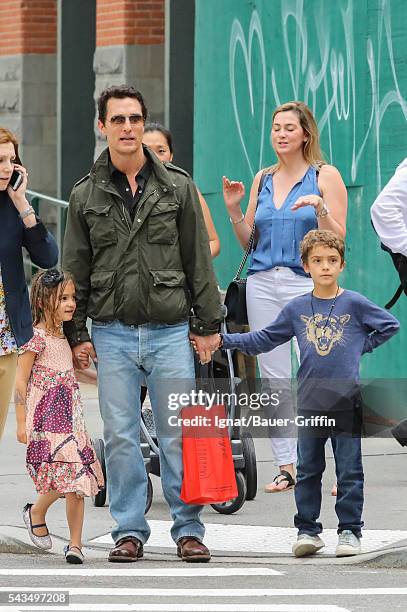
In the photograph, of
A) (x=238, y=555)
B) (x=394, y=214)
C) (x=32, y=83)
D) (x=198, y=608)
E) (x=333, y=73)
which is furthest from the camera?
(x=32, y=83)

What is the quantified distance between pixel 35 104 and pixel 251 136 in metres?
6.11

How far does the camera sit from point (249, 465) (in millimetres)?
9734

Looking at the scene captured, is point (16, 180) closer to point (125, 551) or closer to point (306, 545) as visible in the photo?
point (125, 551)

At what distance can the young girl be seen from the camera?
8242 mm

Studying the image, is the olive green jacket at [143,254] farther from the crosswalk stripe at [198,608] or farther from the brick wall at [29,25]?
the brick wall at [29,25]

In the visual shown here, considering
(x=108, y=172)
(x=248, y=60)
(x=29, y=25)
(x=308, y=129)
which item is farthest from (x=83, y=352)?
(x=29, y=25)

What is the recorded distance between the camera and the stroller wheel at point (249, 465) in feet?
31.7

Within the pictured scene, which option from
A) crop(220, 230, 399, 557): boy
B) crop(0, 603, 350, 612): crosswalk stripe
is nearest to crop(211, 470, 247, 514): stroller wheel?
crop(220, 230, 399, 557): boy

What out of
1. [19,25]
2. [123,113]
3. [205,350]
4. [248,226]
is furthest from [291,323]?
[19,25]

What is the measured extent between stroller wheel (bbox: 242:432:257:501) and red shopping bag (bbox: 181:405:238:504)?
1.35m

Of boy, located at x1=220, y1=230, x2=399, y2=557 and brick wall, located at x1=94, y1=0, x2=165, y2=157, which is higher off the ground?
brick wall, located at x1=94, y1=0, x2=165, y2=157

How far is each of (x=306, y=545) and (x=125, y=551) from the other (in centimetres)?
A: 82

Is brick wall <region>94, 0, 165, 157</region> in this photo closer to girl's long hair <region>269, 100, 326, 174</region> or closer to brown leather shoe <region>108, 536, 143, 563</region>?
girl's long hair <region>269, 100, 326, 174</region>

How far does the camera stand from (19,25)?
62.4ft
